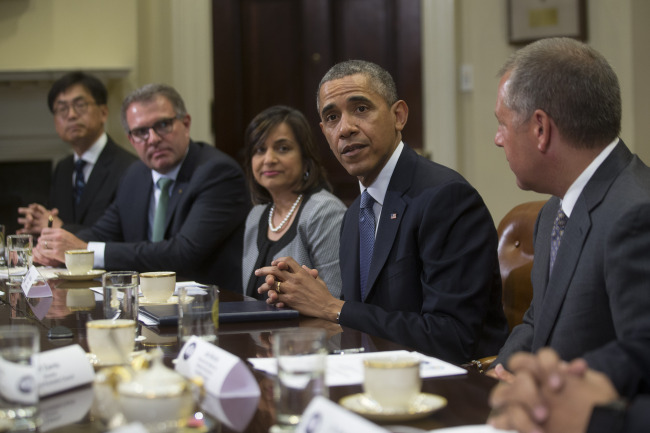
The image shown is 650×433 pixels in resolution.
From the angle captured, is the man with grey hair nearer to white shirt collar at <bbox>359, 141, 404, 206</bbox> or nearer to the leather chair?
white shirt collar at <bbox>359, 141, 404, 206</bbox>

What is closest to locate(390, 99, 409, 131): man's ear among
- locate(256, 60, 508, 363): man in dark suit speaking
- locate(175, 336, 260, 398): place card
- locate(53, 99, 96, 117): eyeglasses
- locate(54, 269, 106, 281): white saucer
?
locate(256, 60, 508, 363): man in dark suit speaking

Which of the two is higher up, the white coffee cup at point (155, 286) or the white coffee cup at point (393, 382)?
the white coffee cup at point (393, 382)

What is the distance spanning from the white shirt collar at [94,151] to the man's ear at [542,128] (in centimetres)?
345

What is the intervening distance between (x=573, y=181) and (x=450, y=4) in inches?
150

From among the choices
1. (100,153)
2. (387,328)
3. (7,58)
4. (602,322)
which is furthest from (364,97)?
(7,58)

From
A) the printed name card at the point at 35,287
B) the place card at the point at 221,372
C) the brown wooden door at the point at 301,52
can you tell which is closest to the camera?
the place card at the point at 221,372

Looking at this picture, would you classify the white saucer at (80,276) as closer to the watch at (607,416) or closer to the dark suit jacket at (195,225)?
the dark suit jacket at (195,225)

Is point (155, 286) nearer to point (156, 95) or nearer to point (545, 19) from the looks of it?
point (156, 95)

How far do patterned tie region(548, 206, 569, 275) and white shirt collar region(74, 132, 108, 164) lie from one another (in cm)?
342

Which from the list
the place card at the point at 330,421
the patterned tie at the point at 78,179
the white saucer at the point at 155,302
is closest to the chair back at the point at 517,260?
the white saucer at the point at 155,302

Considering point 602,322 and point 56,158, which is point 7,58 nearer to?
point 56,158

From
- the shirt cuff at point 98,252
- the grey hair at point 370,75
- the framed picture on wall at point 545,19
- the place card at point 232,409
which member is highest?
the framed picture on wall at point 545,19

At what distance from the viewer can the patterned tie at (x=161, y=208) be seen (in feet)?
11.8

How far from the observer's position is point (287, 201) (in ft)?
9.84
